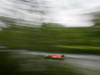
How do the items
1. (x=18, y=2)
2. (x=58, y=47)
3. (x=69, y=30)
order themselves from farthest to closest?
(x=18, y=2)
(x=58, y=47)
(x=69, y=30)

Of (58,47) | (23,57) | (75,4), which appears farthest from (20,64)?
(75,4)

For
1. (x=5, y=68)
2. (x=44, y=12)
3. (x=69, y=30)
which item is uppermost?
(x=44, y=12)

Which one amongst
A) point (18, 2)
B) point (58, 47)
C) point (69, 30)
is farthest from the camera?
point (18, 2)

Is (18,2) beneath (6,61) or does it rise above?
above

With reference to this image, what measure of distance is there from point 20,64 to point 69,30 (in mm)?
776

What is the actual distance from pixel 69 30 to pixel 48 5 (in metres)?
0.53

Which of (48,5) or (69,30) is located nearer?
(69,30)

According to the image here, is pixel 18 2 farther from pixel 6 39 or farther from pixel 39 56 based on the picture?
pixel 39 56

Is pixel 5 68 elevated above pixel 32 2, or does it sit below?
below

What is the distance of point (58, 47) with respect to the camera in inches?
119

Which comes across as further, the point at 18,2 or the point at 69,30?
the point at 18,2

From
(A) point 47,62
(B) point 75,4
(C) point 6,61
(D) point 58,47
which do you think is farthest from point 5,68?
(B) point 75,4

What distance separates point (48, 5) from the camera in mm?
3160

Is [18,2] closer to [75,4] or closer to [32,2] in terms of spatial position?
[32,2]
